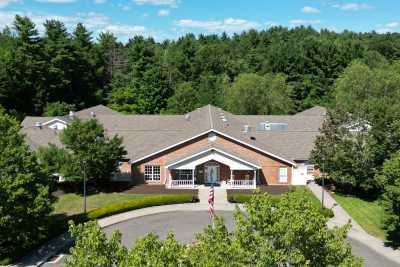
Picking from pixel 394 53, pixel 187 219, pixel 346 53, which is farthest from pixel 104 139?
pixel 394 53

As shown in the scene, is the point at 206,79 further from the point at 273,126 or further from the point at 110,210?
the point at 110,210

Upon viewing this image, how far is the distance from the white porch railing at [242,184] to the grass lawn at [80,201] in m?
10.2

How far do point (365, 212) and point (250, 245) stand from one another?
98.3ft

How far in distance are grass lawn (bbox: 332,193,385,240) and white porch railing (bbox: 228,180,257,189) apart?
28.1ft

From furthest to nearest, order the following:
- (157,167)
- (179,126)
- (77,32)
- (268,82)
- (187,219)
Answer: (77,32), (268,82), (179,126), (157,167), (187,219)

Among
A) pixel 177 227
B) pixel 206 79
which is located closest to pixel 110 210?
pixel 177 227

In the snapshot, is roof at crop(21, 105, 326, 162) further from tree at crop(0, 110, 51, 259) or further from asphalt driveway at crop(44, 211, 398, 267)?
tree at crop(0, 110, 51, 259)

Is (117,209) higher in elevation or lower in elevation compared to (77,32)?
lower

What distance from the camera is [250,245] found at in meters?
17.6

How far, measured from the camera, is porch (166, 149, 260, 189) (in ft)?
172

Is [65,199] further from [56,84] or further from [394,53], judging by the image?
[394,53]

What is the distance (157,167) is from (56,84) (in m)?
43.6

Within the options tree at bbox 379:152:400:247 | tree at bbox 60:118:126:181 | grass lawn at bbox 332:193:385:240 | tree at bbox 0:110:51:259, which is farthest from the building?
tree at bbox 0:110:51:259

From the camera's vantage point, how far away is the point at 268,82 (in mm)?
82750
